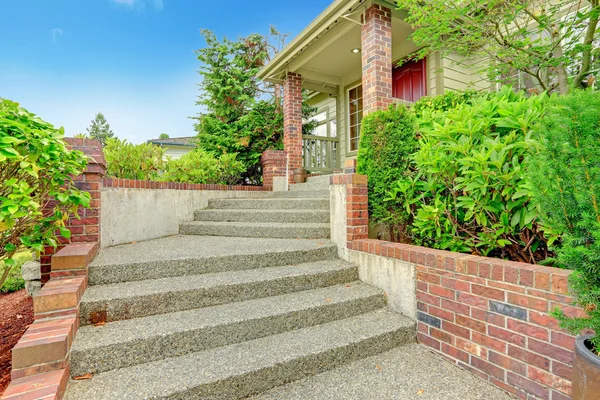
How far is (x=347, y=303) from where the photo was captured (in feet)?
7.34

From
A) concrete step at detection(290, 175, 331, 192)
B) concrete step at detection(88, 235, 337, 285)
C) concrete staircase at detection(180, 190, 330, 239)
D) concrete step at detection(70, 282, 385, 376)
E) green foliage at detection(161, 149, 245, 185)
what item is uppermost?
green foliage at detection(161, 149, 245, 185)

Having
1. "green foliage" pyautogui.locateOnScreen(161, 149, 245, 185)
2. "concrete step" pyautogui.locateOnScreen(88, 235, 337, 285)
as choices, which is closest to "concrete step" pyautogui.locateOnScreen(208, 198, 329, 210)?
"green foliage" pyautogui.locateOnScreen(161, 149, 245, 185)

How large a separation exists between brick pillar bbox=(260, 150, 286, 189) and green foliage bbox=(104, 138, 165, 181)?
8.02ft

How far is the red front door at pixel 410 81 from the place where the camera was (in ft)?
18.8

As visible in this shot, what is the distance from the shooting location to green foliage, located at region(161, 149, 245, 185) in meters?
4.65

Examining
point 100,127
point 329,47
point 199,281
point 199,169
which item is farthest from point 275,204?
point 100,127

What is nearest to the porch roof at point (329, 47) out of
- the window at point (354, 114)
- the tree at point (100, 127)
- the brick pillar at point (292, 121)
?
the brick pillar at point (292, 121)

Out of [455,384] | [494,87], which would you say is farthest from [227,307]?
[494,87]

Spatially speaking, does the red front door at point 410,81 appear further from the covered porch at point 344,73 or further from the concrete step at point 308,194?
the concrete step at point 308,194

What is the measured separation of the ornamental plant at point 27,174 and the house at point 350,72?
4.08m

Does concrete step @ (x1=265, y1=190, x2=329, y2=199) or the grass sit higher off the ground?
concrete step @ (x1=265, y1=190, x2=329, y2=199)

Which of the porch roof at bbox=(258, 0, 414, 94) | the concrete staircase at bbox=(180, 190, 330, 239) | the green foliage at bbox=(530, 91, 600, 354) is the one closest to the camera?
the green foliage at bbox=(530, 91, 600, 354)

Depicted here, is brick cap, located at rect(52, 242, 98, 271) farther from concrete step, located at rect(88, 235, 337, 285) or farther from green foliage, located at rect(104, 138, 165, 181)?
green foliage, located at rect(104, 138, 165, 181)

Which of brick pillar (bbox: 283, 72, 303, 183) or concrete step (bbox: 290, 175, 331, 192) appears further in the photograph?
brick pillar (bbox: 283, 72, 303, 183)
